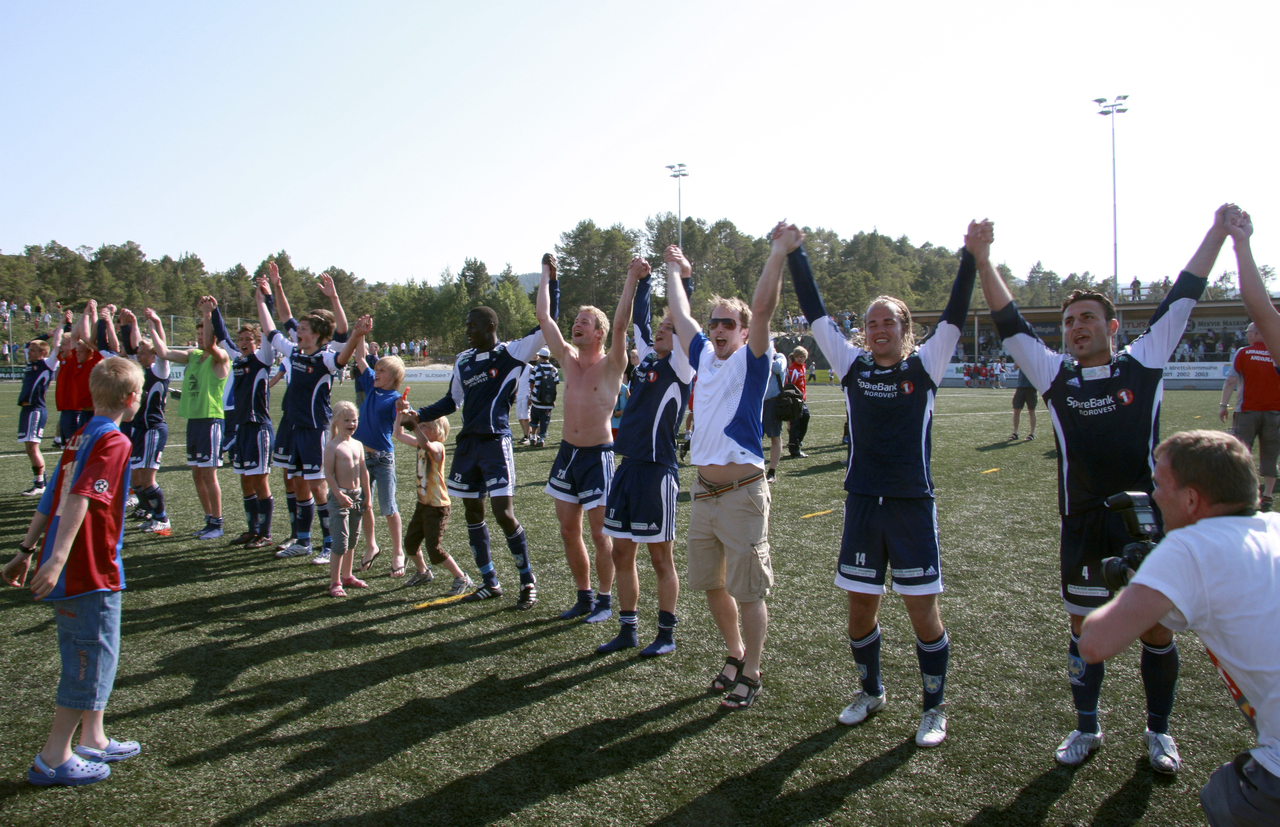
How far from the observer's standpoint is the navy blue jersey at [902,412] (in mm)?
3539

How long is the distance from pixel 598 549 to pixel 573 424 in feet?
2.98

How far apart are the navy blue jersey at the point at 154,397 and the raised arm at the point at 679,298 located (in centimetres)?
610

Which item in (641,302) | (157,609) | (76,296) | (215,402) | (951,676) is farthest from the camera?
(76,296)

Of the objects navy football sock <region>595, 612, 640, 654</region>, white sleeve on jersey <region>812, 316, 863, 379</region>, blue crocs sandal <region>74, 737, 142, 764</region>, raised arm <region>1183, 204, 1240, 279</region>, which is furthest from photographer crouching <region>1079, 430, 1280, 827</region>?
blue crocs sandal <region>74, 737, 142, 764</region>

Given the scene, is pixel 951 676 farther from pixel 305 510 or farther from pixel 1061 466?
pixel 305 510

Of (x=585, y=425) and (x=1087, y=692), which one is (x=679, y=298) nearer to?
(x=585, y=425)

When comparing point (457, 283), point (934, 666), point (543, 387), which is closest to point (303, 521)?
point (934, 666)

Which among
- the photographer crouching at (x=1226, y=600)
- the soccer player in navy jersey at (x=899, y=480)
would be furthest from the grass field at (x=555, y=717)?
the photographer crouching at (x=1226, y=600)

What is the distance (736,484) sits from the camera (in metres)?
4.07

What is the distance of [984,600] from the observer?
569 centimetres

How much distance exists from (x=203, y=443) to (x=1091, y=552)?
768 centimetres

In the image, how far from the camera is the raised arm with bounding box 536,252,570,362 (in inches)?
207

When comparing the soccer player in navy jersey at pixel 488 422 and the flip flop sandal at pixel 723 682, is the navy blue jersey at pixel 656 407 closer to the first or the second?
the soccer player in navy jersey at pixel 488 422

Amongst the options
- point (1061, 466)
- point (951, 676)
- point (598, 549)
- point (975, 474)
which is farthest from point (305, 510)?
point (975, 474)
